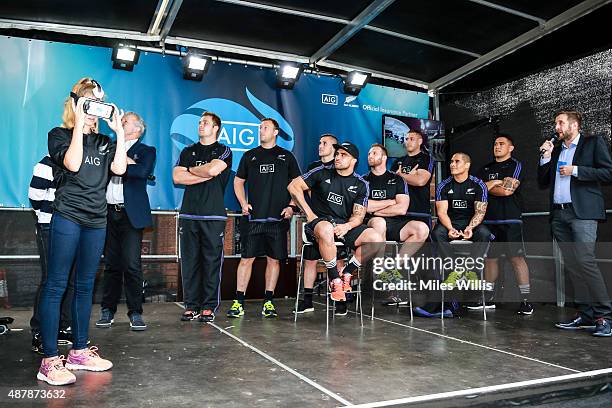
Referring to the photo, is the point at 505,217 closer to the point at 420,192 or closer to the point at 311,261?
the point at 420,192

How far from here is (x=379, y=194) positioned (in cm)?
515

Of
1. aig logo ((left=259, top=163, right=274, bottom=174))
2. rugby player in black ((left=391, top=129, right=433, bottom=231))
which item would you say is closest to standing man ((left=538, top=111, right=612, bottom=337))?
rugby player in black ((left=391, top=129, right=433, bottom=231))

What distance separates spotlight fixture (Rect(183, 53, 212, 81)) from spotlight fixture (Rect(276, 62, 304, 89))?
83 centimetres

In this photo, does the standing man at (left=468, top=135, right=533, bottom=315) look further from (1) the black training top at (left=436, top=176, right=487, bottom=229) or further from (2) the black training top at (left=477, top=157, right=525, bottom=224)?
(1) the black training top at (left=436, top=176, right=487, bottom=229)

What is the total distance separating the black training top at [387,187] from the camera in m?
5.08

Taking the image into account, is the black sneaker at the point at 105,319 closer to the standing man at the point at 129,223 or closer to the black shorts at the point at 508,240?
the standing man at the point at 129,223

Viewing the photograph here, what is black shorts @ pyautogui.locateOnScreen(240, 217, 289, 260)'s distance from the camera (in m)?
4.62

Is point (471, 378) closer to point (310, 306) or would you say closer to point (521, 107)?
point (310, 306)

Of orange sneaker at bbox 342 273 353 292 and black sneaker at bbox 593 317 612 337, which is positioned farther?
orange sneaker at bbox 342 273 353 292

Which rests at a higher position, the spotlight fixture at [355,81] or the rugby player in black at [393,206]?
the spotlight fixture at [355,81]

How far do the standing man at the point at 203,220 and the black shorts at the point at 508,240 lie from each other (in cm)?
283

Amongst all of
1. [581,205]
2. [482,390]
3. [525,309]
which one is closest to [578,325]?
[525,309]

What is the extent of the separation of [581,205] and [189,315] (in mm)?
3384

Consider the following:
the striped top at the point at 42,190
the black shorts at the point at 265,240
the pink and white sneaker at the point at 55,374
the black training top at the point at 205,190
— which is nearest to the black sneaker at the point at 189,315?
the black shorts at the point at 265,240
